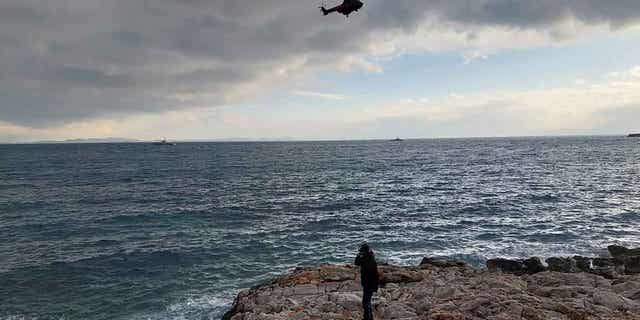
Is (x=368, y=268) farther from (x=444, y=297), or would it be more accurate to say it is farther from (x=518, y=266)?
(x=518, y=266)

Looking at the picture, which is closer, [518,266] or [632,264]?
[632,264]

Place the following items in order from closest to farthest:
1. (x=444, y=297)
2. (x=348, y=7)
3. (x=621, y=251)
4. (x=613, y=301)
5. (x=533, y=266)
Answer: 1. (x=348, y=7)
2. (x=613, y=301)
3. (x=444, y=297)
4. (x=533, y=266)
5. (x=621, y=251)

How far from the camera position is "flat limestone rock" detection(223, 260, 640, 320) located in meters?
13.9

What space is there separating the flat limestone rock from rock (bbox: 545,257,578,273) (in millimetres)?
5160

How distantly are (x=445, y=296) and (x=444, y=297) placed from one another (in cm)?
13

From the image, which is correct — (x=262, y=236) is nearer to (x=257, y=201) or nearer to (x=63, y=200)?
(x=257, y=201)

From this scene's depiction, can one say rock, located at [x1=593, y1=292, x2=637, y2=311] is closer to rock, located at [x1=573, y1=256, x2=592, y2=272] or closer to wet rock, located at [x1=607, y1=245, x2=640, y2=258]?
rock, located at [x1=573, y1=256, x2=592, y2=272]

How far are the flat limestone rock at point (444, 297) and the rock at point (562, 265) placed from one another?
16.9ft

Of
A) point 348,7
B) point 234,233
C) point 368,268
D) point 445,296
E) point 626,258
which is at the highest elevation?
point 348,7

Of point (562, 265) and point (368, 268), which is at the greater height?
point (368, 268)

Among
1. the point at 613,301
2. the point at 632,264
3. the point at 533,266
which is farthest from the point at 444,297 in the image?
the point at 632,264

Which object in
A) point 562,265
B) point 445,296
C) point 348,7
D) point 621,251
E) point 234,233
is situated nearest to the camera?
point 348,7

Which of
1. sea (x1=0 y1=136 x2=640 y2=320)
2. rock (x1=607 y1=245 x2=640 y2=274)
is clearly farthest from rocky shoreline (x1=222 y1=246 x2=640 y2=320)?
sea (x1=0 y1=136 x2=640 y2=320)

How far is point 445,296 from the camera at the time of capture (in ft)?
52.5
